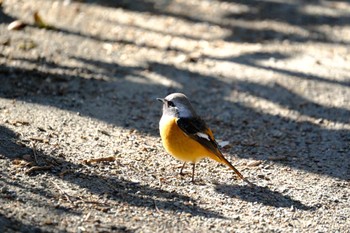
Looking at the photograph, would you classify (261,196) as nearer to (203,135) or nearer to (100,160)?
(203,135)

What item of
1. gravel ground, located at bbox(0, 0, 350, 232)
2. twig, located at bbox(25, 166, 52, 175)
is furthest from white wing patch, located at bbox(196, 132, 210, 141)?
twig, located at bbox(25, 166, 52, 175)

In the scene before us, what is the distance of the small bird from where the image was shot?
6.03 m

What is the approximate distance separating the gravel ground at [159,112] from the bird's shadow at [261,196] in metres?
0.02

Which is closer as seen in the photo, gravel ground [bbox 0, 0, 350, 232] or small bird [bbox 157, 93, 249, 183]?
gravel ground [bbox 0, 0, 350, 232]

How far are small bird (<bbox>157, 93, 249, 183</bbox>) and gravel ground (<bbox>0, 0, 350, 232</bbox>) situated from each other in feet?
1.00

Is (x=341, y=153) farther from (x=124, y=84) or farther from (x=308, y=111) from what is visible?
(x=124, y=84)

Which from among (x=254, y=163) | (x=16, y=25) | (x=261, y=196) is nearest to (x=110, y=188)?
(x=261, y=196)

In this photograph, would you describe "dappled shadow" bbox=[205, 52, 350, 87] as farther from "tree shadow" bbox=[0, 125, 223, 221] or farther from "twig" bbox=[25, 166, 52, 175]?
"twig" bbox=[25, 166, 52, 175]

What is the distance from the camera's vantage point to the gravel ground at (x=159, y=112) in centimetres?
543

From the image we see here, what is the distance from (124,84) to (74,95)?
810 mm

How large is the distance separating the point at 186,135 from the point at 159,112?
196 centimetres

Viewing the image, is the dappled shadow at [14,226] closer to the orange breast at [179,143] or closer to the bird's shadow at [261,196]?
the orange breast at [179,143]

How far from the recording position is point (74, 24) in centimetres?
1023

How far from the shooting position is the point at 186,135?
237 inches
